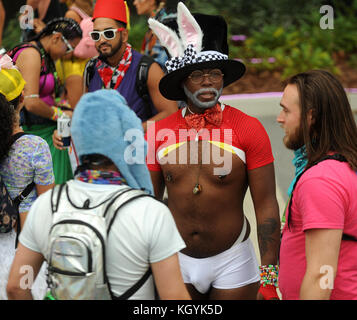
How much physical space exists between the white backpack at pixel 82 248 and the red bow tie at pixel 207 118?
1.35 meters

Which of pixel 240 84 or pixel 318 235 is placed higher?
pixel 240 84

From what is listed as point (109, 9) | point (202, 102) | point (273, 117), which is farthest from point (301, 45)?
point (202, 102)

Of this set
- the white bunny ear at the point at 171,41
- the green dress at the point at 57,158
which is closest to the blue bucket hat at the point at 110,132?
the white bunny ear at the point at 171,41

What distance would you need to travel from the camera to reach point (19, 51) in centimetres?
537

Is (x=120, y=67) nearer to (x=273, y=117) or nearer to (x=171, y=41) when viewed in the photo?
(x=171, y=41)

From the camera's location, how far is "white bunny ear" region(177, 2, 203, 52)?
4.08 meters

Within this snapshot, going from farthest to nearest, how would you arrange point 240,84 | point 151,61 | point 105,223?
point 240,84, point 151,61, point 105,223

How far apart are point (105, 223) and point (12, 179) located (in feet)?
3.96

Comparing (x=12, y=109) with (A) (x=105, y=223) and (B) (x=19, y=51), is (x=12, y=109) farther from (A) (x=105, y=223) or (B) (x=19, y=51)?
(B) (x=19, y=51)

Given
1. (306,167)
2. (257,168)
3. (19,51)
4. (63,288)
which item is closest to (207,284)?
(257,168)

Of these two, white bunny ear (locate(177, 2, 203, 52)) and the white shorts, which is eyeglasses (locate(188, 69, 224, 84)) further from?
the white shorts

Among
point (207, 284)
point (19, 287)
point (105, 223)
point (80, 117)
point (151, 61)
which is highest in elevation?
point (151, 61)

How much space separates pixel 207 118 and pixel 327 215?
1275mm

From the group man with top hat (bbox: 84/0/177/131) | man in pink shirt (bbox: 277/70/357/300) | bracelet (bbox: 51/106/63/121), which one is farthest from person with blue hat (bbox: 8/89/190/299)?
bracelet (bbox: 51/106/63/121)
